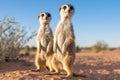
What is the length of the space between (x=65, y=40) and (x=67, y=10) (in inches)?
24.4

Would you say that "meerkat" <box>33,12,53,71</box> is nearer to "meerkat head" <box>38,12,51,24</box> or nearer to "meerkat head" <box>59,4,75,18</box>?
"meerkat head" <box>38,12,51,24</box>

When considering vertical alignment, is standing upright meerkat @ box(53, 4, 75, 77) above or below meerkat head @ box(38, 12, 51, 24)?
below

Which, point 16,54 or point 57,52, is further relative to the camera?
point 16,54

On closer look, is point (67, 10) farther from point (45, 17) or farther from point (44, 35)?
point (44, 35)

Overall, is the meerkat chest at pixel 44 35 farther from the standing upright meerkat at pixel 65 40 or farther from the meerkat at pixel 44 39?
the standing upright meerkat at pixel 65 40

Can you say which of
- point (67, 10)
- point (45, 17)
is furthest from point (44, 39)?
point (67, 10)

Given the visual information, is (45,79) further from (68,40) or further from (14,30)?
(14,30)

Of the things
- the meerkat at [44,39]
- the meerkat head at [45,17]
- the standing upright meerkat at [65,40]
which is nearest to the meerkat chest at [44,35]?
the meerkat at [44,39]

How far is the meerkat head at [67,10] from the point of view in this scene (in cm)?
760

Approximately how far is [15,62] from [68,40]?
4.27 m

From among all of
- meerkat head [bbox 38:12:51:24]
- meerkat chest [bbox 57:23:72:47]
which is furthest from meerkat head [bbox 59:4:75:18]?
meerkat head [bbox 38:12:51:24]

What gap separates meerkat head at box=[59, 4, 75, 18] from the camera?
760 cm

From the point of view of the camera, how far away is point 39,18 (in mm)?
8812

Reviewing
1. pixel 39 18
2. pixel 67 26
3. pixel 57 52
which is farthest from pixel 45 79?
pixel 39 18
